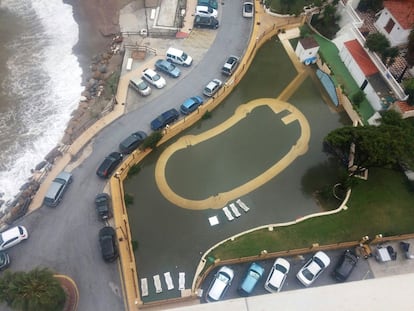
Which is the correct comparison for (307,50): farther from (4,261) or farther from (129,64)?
(4,261)

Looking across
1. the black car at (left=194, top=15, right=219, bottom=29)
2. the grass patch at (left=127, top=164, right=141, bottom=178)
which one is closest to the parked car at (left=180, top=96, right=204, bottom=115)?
the grass patch at (left=127, top=164, right=141, bottom=178)

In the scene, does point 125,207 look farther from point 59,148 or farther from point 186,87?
point 186,87

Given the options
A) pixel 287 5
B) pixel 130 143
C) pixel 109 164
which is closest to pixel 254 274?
pixel 109 164

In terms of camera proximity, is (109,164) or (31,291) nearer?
(31,291)

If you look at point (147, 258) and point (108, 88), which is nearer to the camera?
point (147, 258)

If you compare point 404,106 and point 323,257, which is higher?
point 404,106

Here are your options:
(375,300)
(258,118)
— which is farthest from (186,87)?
(375,300)
